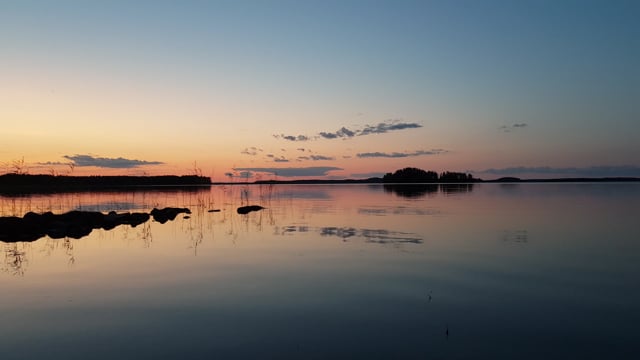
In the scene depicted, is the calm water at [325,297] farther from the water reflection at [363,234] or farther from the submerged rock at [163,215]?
the submerged rock at [163,215]

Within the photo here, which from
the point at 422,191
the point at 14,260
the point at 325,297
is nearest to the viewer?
the point at 325,297

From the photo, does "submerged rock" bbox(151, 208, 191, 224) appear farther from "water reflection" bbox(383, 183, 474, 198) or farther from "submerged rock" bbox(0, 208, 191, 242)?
"water reflection" bbox(383, 183, 474, 198)

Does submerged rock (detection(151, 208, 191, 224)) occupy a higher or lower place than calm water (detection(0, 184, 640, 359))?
higher

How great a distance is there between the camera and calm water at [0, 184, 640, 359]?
344 inches

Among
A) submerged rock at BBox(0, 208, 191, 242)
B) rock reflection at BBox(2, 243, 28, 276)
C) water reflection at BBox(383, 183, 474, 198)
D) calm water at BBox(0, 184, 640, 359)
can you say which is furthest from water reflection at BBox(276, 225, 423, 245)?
water reflection at BBox(383, 183, 474, 198)

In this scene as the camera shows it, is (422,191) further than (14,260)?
Yes

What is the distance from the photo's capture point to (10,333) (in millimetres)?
9492

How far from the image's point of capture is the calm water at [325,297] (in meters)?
8.73

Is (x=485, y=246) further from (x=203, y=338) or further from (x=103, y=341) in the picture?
(x=103, y=341)

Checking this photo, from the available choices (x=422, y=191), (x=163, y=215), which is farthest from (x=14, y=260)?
(x=422, y=191)

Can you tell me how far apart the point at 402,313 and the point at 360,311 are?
3.31ft

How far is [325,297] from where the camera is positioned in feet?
40.1

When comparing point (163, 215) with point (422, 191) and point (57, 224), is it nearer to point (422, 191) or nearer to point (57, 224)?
point (57, 224)

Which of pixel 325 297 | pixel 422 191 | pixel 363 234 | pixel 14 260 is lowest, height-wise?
pixel 325 297
